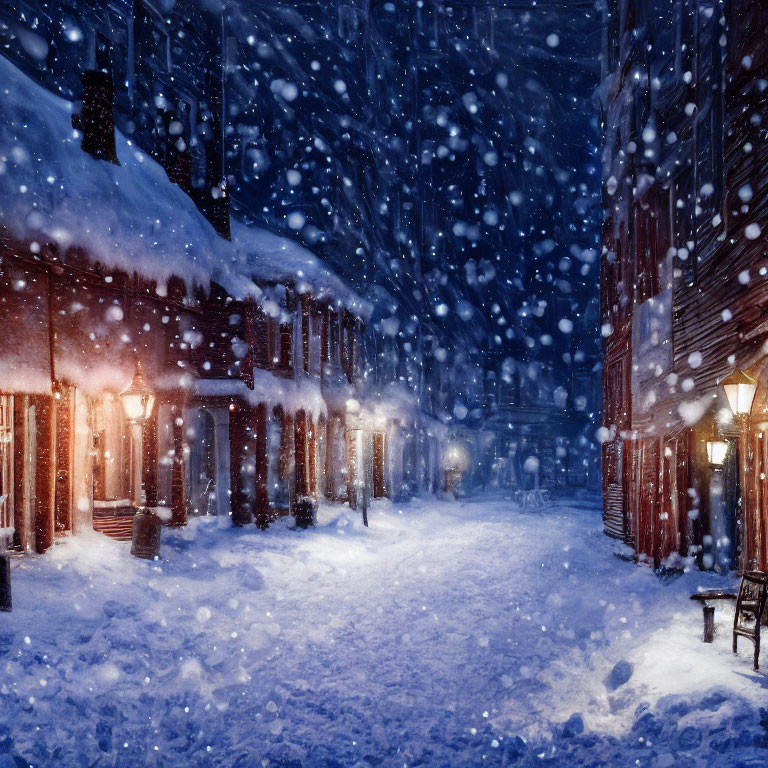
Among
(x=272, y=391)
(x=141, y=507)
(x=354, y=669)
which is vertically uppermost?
(x=272, y=391)

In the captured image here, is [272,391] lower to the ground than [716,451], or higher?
higher

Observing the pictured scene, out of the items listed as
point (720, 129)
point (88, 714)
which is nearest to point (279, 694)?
point (88, 714)

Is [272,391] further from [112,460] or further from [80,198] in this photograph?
[80,198]

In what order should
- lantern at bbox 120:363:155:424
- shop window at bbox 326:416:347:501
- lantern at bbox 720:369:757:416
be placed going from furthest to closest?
1. shop window at bbox 326:416:347:501
2. lantern at bbox 120:363:155:424
3. lantern at bbox 720:369:757:416

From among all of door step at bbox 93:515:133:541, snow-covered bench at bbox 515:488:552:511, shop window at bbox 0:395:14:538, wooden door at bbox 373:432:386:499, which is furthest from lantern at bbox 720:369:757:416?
snow-covered bench at bbox 515:488:552:511

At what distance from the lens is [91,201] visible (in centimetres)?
1107

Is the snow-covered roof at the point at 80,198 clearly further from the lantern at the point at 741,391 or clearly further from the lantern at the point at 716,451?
the lantern at the point at 716,451

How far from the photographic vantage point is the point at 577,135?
39.4m

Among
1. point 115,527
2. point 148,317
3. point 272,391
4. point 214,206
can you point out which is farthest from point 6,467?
point 214,206

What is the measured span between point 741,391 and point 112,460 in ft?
45.3

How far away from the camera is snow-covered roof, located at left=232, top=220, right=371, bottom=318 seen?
19.7 m

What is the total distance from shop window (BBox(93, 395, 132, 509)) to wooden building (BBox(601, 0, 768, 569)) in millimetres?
12319

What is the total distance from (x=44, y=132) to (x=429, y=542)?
1427 centimetres

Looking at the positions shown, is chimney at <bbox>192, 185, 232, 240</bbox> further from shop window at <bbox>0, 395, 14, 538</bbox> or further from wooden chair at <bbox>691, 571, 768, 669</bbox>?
wooden chair at <bbox>691, 571, 768, 669</bbox>
